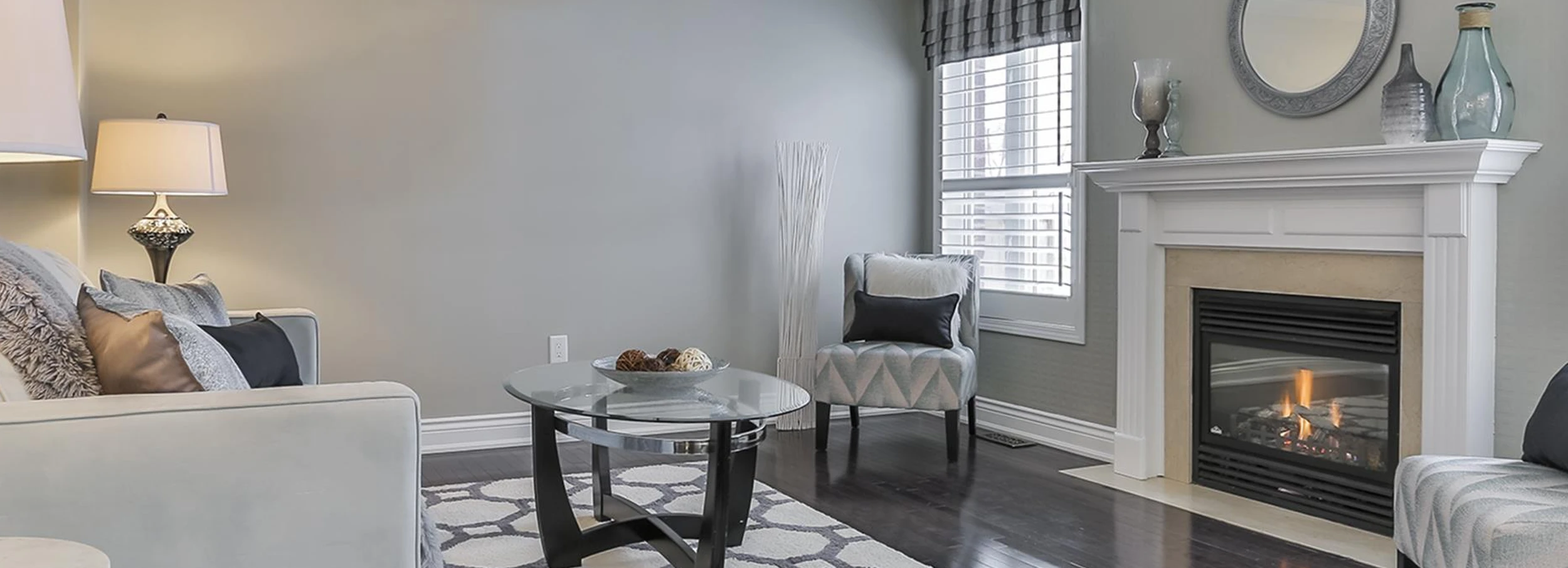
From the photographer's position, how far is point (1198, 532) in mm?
3340

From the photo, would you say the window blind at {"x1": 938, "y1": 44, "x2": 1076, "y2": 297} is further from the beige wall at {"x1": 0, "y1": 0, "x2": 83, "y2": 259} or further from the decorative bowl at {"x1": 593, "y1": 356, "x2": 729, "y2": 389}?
the beige wall at {"x1": 0, "y1": 0, "x2": 83, "y2": 259}

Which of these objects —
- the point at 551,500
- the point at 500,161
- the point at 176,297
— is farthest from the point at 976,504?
the point at 176,297

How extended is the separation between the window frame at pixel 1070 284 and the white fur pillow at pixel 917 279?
318 mm

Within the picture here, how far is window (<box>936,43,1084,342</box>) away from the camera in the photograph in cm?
461

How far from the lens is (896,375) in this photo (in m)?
4.43

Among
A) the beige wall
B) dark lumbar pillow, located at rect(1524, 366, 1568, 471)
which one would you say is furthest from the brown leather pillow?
dark lumbar pillow, located at rect(1524, 366, 1568, 471)

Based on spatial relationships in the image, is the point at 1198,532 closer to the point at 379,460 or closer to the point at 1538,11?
the point at 1538,11

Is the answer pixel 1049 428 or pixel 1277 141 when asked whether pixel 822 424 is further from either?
pixel 1277 141

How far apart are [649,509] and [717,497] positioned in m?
1.00

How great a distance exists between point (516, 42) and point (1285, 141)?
286cm

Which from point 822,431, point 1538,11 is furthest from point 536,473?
point 1538,11

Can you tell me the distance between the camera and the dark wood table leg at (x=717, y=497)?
2.63m

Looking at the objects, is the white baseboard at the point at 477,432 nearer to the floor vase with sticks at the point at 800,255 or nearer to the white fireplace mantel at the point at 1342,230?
the floor vase with sticks at the point at 800,255

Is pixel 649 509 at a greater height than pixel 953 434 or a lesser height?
lesser
